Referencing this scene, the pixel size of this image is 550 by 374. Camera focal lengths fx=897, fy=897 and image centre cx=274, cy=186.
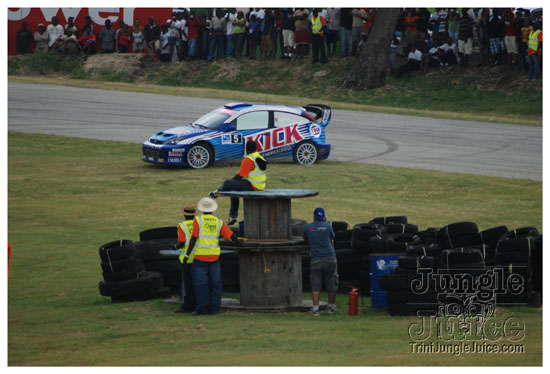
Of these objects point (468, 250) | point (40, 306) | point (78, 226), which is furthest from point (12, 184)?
point (468, 250)

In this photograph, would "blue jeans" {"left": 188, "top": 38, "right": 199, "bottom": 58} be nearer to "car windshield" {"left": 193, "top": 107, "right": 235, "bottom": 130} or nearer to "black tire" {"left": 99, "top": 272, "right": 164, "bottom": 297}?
"car windshield" {"left": 193, "top": 107, "right": 235, "bottom": 130}

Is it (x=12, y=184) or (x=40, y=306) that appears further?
(x=12, y=184)

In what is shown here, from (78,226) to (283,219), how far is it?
300 inches

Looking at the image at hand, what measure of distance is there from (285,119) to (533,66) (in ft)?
58.6

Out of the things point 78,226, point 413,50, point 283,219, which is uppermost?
point 413,50

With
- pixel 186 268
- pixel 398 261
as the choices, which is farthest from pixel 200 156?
pixel 398 261

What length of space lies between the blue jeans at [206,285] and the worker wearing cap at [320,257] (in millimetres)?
1368

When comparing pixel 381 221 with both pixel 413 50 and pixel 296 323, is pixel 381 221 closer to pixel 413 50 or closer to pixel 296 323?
pixel 296 323

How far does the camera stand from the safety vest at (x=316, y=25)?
4103 cm

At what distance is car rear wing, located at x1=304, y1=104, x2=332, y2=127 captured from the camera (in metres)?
25.6

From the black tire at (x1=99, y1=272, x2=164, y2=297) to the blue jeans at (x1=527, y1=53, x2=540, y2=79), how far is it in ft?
91.3

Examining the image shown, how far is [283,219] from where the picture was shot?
1309cm

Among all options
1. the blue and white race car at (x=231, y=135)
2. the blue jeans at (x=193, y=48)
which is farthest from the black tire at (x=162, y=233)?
the blue jeans at (x=193, y=48)

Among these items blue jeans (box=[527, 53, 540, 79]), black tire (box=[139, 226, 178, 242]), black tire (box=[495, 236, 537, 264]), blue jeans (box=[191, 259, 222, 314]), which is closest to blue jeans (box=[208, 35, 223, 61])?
blue jeans (box=[527, 53, 540, 79])
